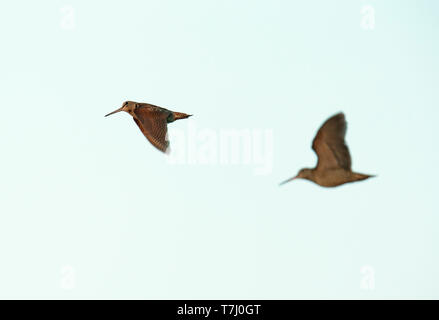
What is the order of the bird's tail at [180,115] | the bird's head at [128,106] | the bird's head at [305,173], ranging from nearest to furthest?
the bird's head at [305,173]
the bird's head at [128,106]
the bird's tail at [180,115]

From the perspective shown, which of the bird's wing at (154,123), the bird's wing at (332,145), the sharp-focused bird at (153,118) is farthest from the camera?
the sharp-focused bird at (153,118)

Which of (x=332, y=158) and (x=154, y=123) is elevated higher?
(x=154, y=123)

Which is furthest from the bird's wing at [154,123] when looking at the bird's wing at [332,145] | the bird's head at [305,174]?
the bird's wing at [332,145]

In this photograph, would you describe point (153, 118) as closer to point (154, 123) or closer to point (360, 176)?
point (154, 123)

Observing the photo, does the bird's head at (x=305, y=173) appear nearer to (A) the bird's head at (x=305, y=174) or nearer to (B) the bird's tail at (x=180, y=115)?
(A) the bird's head at (x=305, y=174)

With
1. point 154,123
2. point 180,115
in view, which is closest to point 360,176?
point 154,123
